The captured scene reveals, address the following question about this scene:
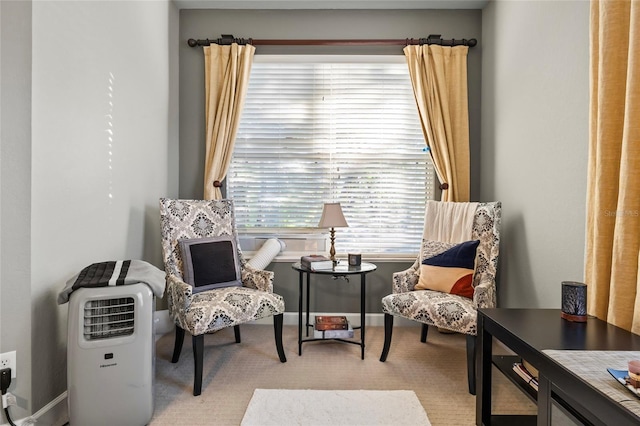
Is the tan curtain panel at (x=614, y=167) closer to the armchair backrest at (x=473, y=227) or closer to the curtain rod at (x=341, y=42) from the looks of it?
the armchair backrest at (x=473, y=227)

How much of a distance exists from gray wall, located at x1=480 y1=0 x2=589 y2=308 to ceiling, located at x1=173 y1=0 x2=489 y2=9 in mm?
273

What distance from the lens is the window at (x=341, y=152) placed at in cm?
305

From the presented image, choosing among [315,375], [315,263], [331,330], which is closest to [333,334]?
[331,330]

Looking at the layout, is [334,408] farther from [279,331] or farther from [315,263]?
[315,263]

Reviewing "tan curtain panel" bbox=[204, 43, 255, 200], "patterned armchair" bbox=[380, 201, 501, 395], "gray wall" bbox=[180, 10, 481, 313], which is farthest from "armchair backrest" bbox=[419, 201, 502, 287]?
"tan curtain panel" bbox=[204, 43, 255, 200]

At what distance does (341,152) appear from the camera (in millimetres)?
3061

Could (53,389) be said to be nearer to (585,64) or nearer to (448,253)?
(448,253)

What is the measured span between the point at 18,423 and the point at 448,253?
2491 millimetres

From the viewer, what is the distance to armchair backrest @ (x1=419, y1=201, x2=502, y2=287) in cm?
233

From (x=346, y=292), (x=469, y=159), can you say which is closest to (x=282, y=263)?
(x=346, y=292)

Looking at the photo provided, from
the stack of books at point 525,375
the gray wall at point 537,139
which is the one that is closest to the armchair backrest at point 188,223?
the stack of books at point 525,375

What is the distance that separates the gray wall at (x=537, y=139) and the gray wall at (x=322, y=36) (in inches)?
6.0

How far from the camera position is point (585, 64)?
5.83 feet

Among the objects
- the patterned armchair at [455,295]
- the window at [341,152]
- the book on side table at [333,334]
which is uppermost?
the window at [341,152]
